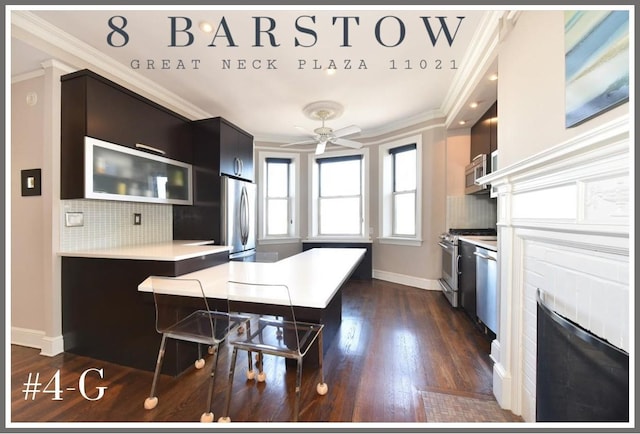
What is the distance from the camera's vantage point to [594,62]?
3.01 feet

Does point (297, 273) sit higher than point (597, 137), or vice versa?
point (597, 137)

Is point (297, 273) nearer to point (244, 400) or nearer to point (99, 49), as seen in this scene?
point (244, 400)

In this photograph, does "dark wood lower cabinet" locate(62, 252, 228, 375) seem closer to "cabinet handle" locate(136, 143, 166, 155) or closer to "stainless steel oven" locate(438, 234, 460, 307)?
"cabinet handle" locate(136, 143, 166, 155)

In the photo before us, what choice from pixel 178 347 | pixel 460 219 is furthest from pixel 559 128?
pixel 460 219

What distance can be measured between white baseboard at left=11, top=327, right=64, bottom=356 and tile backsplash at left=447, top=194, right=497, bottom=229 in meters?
4.42

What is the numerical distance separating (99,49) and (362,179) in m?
3.81

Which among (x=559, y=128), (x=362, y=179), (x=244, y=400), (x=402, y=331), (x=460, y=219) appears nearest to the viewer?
(x=559, y=128)

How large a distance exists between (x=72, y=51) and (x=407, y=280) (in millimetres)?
4714

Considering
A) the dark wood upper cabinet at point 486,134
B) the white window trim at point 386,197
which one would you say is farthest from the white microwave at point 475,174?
the white window trim at point 386,197

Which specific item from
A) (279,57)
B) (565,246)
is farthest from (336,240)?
(565,246)

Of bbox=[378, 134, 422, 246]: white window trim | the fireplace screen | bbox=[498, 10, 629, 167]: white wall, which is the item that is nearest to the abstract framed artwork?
bbox=[498, 10, 629, 167]: white wall

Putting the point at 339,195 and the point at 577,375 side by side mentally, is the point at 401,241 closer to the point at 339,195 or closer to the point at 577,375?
the point at 339,195

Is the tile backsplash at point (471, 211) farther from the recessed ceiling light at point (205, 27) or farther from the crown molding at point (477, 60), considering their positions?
the recessed ceiling light at point (205, 27)

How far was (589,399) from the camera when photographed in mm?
906
